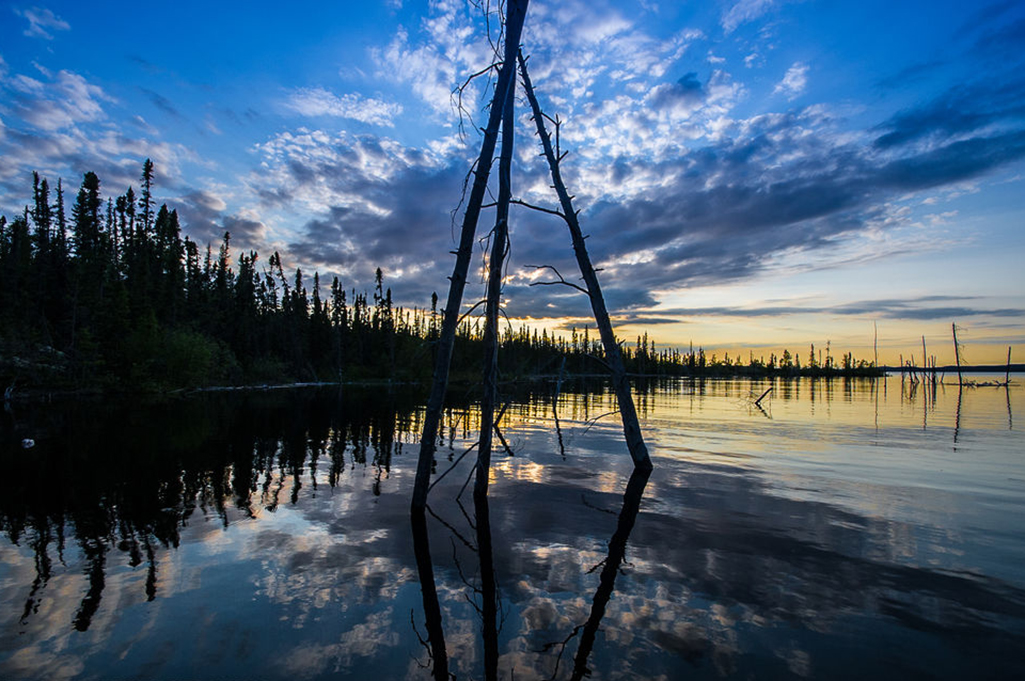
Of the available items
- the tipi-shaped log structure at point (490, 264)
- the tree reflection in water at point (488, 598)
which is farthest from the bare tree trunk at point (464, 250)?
the tree reflection in water at point (488, 598)

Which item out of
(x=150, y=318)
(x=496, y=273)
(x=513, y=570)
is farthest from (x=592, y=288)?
(x=150, y=318)

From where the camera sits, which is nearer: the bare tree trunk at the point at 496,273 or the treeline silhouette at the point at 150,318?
the bare tree trunk at the point at 496,273

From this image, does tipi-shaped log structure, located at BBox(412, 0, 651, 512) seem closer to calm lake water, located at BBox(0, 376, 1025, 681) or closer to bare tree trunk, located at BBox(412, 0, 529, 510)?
bare tree trunk, located at BBox(412, 0, 529, 510)

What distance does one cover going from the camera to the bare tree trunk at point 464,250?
30.1 feet

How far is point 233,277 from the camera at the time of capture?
93.2 m

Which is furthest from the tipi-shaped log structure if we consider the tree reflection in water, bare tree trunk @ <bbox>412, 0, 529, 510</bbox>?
the tree reflection in water

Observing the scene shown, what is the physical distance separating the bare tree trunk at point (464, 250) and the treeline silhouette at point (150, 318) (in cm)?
87

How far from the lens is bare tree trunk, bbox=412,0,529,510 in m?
9.19

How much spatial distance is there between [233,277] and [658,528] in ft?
335

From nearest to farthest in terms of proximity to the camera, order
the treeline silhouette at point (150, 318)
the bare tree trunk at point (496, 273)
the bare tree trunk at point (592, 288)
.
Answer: the bare tree trunk at point (496, 273), the bare tree trunk at point (592, 288), the treeline silhouette at point (150, 318)

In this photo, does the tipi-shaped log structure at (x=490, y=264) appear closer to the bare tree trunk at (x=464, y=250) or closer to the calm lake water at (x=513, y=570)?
the bare tree trunk at (x=464, y=250)

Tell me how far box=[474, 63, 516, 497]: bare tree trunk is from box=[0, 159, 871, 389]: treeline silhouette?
507 millimetres

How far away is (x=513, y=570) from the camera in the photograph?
24.0 feet

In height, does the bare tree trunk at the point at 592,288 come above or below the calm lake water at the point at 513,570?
above
